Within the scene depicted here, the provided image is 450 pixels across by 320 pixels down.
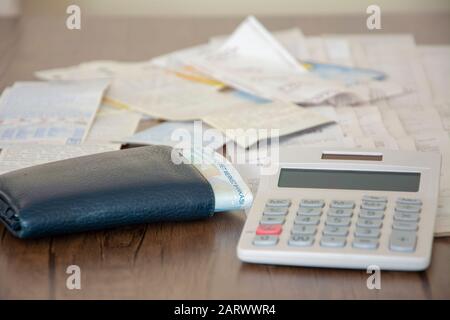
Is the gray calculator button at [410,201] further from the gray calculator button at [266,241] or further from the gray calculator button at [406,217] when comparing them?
the gray calculator button at [266,241]

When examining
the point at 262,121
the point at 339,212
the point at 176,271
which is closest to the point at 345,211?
the point at 339,212

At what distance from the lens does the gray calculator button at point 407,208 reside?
29.6 inches

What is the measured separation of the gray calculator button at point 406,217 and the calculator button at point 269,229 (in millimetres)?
100

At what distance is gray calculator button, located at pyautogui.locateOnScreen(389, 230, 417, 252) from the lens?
0.70 metres

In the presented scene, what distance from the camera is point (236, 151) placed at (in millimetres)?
1019

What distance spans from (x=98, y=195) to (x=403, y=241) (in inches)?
10.7

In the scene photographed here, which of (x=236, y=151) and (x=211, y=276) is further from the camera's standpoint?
(x=236, y=151)

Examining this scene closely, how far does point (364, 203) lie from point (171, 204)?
0.17m

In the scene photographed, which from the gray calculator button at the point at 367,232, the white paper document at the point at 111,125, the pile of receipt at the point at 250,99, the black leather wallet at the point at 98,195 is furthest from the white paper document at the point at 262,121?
the gray calculator button at the point at 367,232

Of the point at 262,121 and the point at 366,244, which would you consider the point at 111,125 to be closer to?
the point at 262,121

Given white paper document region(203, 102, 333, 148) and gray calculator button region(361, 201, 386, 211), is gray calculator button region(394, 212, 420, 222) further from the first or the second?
white paper document region(203, 102, 333, 148)

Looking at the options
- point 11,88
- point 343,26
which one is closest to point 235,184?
point 11,88

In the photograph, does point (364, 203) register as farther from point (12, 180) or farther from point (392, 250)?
point (12, 180)

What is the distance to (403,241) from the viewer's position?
0.70 m
